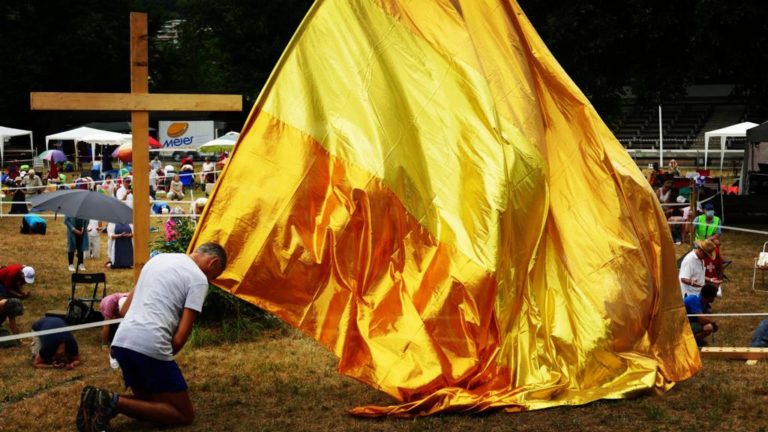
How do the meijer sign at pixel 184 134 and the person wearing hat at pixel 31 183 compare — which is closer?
the person wearing hat at pixel 31 183

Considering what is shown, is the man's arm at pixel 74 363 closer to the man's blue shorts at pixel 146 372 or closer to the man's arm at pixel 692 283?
the man's blue shorts at pixel 146 372

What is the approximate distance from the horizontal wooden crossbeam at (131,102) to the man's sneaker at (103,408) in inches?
115

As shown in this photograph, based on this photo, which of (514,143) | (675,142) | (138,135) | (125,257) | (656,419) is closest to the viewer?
(656,419)

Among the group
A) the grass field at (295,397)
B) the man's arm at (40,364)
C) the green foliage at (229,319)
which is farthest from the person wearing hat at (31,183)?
the man's arm at (40,364)

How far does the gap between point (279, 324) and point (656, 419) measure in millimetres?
5481

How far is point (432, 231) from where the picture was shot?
8047mm

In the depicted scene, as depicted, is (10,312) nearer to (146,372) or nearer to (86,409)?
(86,409)

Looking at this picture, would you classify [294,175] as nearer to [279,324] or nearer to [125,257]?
[279,324]

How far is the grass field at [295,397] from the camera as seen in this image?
7.61 metres

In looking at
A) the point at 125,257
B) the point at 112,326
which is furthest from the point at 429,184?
the point at 125,257

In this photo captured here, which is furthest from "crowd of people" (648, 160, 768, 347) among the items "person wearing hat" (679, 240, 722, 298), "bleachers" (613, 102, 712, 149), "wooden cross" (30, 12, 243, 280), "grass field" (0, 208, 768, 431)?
"bleachers" (613, 102, 712, 149)

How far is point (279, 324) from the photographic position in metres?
12.0

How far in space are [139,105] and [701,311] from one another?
7325 mm

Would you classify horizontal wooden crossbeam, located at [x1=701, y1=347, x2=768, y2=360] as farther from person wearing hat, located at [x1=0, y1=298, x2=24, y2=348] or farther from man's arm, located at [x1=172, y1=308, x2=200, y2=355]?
person wearing hat, located at [x1=0, y1=298, x2=24, y2=348]
